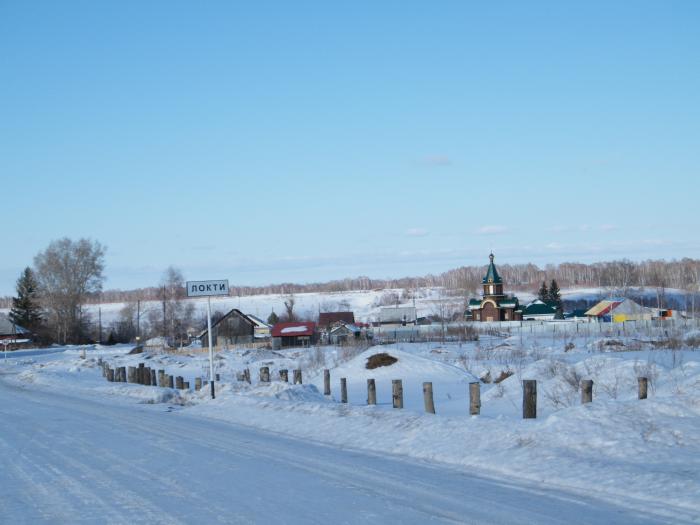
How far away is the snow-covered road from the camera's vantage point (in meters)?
7.90

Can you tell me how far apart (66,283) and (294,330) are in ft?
109

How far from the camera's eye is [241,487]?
9523mm

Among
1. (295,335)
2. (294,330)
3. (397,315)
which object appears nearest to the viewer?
(295,335)

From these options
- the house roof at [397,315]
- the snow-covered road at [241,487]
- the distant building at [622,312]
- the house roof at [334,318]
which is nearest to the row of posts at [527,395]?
the snow-covered road at [241,487]

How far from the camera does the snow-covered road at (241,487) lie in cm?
790

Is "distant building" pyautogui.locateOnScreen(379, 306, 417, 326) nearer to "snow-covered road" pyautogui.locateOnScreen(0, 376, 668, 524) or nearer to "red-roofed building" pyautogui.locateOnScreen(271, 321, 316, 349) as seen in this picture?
"red-roofed building" pyautogui.locateOnScreen(271, 321, 316, 349)

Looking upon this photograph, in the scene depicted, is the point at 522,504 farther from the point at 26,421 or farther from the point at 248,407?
the point at 26,421

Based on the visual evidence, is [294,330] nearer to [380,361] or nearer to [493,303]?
[493,303]

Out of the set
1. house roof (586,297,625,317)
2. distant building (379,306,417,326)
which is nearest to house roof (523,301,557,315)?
house roof (586,297,625,317)

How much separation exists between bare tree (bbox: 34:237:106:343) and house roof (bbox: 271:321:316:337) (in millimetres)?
29857

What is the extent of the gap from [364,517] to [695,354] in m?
30.3

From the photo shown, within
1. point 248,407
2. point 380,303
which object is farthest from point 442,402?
point 380,303

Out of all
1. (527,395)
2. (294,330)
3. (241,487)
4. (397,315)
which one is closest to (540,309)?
(397,315)

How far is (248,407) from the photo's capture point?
19.6 meters
